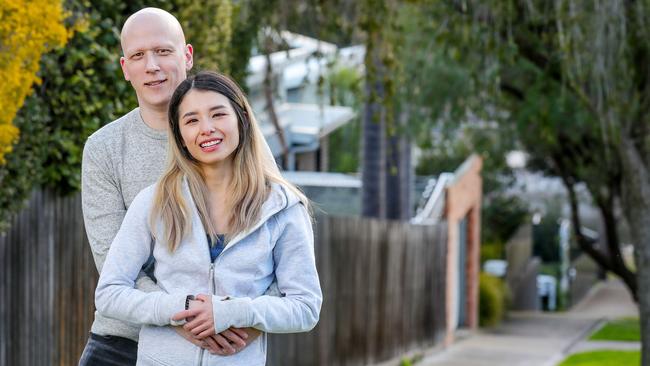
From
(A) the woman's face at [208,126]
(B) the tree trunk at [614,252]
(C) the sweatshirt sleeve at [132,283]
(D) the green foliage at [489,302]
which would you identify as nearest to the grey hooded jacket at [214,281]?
(C) the sweatshirt sleeve at [132,283]

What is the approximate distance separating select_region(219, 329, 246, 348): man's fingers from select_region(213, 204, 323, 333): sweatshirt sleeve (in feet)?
0.17

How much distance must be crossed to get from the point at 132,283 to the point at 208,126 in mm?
467

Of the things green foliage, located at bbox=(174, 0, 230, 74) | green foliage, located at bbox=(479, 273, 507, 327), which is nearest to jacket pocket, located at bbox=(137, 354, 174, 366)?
green foliage, located at bbox=(174, 0, 230, 74)

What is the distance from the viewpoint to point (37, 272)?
720 centimetres

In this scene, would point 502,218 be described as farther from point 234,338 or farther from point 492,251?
point 234,338

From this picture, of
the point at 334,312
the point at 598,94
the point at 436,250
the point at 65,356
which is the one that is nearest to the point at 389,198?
the point at 436,250

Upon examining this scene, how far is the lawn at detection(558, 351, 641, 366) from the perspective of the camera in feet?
51.2

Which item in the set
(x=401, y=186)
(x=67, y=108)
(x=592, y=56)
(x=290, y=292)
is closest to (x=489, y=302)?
(x=401, y=186)

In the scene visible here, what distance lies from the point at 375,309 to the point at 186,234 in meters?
11.7

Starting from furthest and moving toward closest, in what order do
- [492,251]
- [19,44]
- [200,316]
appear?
[492,251] < [19,44] < [200,316]

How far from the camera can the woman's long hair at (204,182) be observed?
3.23 m

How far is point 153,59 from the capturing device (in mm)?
3605

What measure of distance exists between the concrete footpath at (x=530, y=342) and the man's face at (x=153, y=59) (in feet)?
42.2

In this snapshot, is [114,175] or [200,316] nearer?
[200,316]
